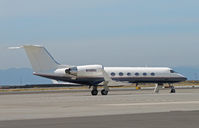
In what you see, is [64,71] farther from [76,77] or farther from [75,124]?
[75,124]

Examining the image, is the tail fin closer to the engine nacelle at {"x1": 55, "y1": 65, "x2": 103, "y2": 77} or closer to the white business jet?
the white business jet

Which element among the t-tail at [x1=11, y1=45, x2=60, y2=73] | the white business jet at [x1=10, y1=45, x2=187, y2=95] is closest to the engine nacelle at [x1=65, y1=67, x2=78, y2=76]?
the white business jet at [x1=10, y1=45, x2=187, y2=95]

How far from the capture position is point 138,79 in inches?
2603

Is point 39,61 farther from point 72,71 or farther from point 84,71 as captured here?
point 84,71

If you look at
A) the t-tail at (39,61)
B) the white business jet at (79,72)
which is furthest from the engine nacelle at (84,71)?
the t-tail at (39,61)

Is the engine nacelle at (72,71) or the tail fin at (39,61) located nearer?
the engine nacelle at (72,71)

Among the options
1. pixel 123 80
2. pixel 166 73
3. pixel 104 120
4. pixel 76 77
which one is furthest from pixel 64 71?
pixel 104 120

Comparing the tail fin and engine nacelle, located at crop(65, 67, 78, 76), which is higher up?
the tail fin

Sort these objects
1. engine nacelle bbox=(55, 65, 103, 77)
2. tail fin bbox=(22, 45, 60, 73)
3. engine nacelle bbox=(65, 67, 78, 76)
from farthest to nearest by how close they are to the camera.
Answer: tail fin bbox=(22, 45, 60, 73) → engine nacelle bbox=(55, 65, 103, 77) → engine nacelle bbox=(65, 67, 78, 76)

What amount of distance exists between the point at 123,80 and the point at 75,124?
43924mm

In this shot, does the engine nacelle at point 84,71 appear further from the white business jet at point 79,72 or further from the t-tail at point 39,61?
the t-tail at point 39,61

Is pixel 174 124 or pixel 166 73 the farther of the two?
pixel 166 73

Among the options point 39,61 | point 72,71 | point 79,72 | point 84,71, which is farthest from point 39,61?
point 84,71

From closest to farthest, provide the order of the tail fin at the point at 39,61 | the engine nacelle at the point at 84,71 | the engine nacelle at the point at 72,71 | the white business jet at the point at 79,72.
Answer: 1. the engine nacelle at the point at 72,71
2. the engine nacelle at the point at 84,71
3. the white business jet at the point at 79,72
4. the tail fin at the point at 39,61
